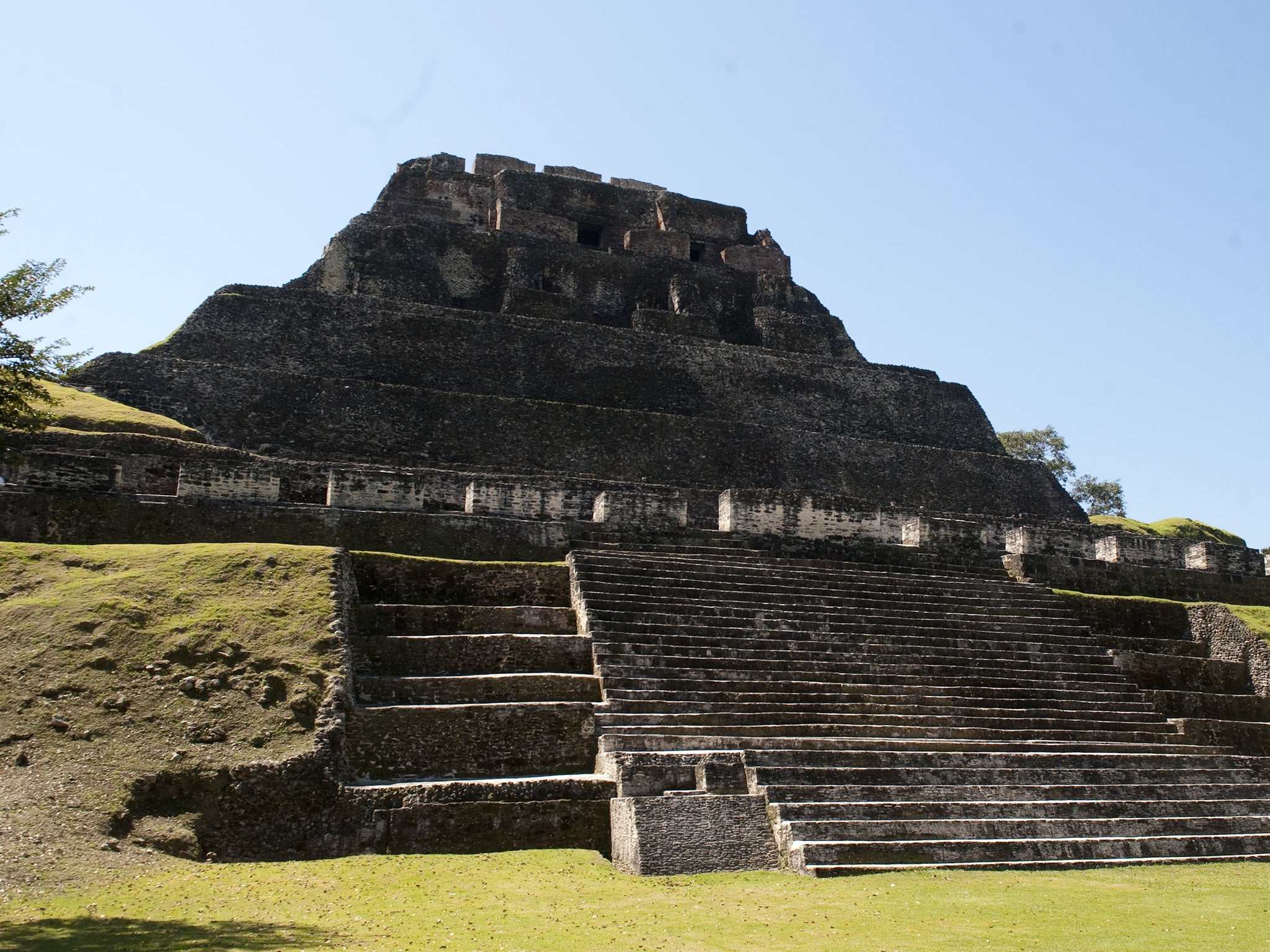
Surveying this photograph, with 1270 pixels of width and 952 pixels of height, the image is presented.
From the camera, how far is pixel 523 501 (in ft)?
47.8

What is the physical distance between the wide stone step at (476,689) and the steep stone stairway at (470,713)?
0.01 meters

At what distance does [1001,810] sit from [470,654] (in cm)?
490

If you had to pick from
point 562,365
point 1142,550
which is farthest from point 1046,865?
point 562,365

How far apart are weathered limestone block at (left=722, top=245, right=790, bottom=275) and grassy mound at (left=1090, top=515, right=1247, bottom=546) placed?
35.9 feet

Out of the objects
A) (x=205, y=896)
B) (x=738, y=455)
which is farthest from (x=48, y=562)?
(x=738, y=455)

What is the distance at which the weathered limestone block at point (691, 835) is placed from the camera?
8.30 metres

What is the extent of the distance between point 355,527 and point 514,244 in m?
17.4

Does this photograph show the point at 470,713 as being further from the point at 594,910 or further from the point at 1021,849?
the point at 1021,849

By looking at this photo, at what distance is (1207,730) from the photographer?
1241 cm

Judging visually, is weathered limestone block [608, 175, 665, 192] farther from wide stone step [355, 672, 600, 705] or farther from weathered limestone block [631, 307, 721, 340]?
wide stone step [355, 672, 600, 705]

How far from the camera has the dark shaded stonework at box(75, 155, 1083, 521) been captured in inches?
782

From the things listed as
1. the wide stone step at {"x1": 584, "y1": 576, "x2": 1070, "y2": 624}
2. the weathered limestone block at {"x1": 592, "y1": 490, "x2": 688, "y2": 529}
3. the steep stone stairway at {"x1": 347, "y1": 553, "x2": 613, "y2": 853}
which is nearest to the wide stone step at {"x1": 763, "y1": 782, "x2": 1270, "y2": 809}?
the steep stone stairway at {"x1": 347, "y1": 553, "x2": 613, "y2": 853}

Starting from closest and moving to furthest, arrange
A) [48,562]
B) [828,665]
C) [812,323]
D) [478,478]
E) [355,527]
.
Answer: [48,562], [828,665], [355,527], [478,478], [812,323]

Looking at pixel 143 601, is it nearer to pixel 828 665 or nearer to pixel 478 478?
pixel 478 478
